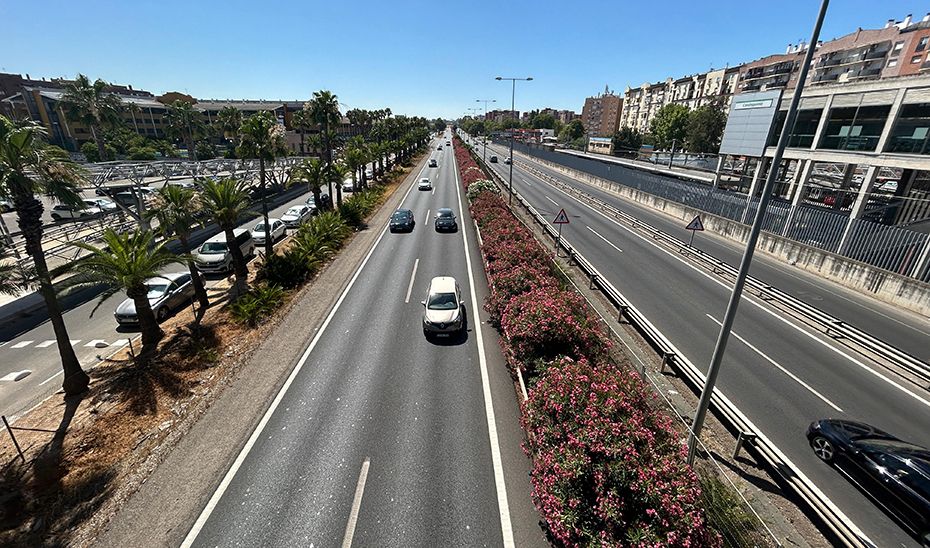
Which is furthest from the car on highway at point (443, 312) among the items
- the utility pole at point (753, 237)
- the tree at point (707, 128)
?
the tree at point (707, 128)

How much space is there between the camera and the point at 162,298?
1811 centimetres

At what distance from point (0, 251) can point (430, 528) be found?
15.2m

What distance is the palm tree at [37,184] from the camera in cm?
1096

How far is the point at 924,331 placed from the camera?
1670cm

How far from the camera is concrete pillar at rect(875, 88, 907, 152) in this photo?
2653cm

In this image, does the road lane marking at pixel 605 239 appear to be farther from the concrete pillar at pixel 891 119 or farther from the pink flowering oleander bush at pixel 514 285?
the concrete pillar at pixel 891 119

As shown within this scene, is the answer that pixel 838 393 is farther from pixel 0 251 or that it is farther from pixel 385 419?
pixel 0 251

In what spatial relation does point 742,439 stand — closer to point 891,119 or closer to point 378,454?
point 378,454

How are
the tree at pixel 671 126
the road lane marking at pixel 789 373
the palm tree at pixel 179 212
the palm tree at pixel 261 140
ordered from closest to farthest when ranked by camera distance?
the road lane marking at pixel 789 373, the palm tree at pixel 179 212, the palm tree at pixel 261 140, the tree at pixel 671 126

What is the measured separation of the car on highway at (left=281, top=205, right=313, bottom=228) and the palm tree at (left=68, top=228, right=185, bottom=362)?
62.9ft

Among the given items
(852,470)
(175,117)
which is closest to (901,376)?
(852,470)

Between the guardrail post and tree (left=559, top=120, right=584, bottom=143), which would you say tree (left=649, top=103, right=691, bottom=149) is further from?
the guardrail post

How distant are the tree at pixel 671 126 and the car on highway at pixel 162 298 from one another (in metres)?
110

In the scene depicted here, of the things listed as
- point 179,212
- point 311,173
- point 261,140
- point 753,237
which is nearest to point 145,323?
point 179,212
